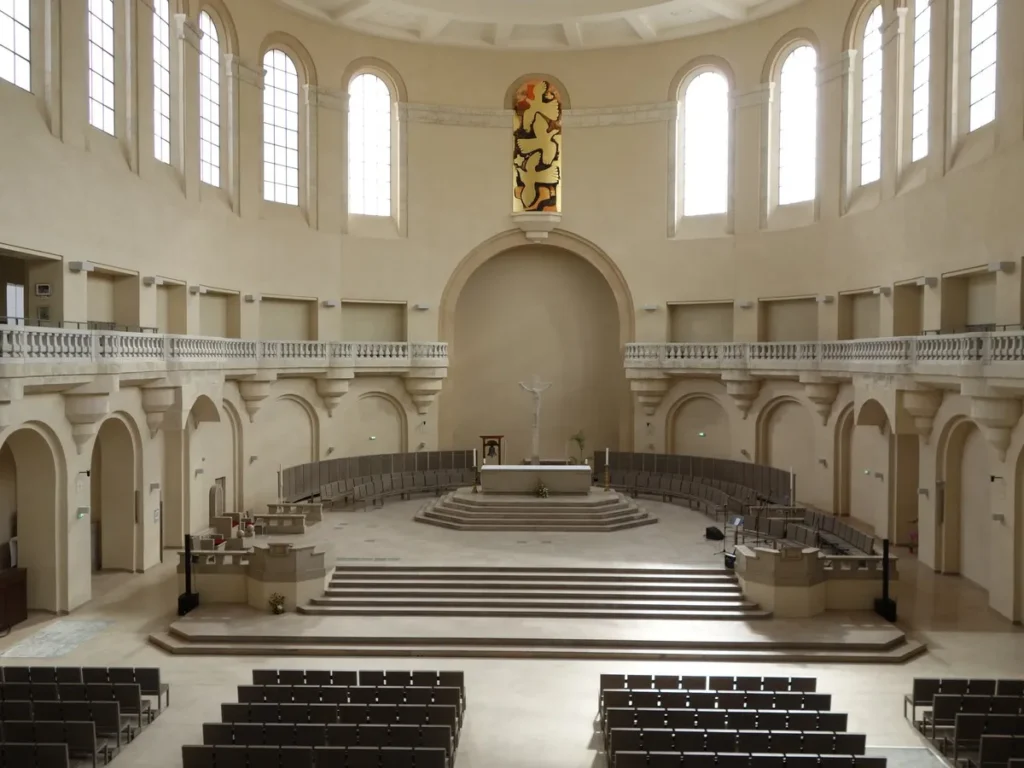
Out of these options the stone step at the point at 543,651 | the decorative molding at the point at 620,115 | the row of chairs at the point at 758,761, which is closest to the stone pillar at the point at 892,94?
the decorative molding at the point at 620,115

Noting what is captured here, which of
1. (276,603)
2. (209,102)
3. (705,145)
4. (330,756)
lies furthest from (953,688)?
(209,102)

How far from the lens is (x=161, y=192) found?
21000 millimetres

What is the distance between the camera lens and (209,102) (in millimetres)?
24156

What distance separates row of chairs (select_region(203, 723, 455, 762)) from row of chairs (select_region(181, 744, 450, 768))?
51 centimetres

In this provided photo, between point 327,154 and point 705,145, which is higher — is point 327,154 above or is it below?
below

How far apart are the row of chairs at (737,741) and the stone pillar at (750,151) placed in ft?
68.3

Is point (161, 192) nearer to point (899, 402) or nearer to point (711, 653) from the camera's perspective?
point (711, 653)

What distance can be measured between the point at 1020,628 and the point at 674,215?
1753 cm

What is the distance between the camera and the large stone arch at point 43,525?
16281 mm

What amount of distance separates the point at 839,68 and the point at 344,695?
22197 millimetres

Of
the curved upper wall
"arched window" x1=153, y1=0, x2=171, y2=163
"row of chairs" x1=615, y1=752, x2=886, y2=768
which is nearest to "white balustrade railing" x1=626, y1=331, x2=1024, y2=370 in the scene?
the curved upper wall

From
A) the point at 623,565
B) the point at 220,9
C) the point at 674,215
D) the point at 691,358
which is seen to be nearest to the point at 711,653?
the point at 623,565

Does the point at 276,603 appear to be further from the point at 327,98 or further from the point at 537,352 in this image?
the point at 327,98

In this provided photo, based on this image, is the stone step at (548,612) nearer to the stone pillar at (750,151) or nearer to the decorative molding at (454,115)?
the stone pillar at (750,151)
